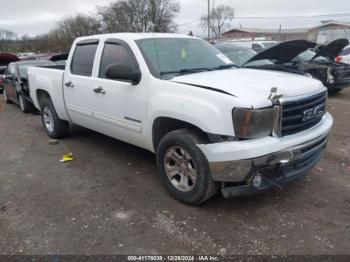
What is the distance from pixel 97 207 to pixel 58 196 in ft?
2.06

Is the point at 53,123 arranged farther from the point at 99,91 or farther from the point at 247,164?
the point at 247,164

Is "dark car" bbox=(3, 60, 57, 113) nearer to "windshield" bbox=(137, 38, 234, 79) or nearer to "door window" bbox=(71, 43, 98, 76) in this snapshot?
"door window" bbox=(71, 43, 98, 76)

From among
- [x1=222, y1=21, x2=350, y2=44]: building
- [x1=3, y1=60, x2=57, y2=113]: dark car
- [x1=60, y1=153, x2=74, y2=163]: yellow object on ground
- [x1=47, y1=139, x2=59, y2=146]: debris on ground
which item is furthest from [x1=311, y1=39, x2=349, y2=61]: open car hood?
[x1=222, y1=21, x2=350, y2=44]: building

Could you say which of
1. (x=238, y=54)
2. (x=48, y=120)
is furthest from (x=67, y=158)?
(x=238, y=54)

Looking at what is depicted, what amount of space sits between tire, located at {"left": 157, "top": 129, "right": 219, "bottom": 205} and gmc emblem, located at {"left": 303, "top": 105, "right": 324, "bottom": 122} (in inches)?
44.0

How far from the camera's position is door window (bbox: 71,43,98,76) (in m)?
5.01

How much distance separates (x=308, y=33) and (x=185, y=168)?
62.7 m

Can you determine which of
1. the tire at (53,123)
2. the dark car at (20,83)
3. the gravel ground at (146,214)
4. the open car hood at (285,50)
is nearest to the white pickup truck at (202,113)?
the gravel ground at (146,214)

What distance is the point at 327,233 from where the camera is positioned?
3166mm

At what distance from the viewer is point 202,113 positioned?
3248mm

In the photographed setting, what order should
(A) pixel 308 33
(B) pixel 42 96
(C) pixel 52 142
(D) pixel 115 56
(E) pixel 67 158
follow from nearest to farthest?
(D) pixel 115 56, (E) pixel 67 158, (C) pixel 52 142, (B) pixel 42 96, (A) pixel 308 33

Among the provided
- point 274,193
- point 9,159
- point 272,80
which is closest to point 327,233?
point 274,193

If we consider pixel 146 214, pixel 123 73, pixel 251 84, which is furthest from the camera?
pixel 123 73

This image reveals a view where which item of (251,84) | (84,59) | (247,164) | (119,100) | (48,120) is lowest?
(48,120)
